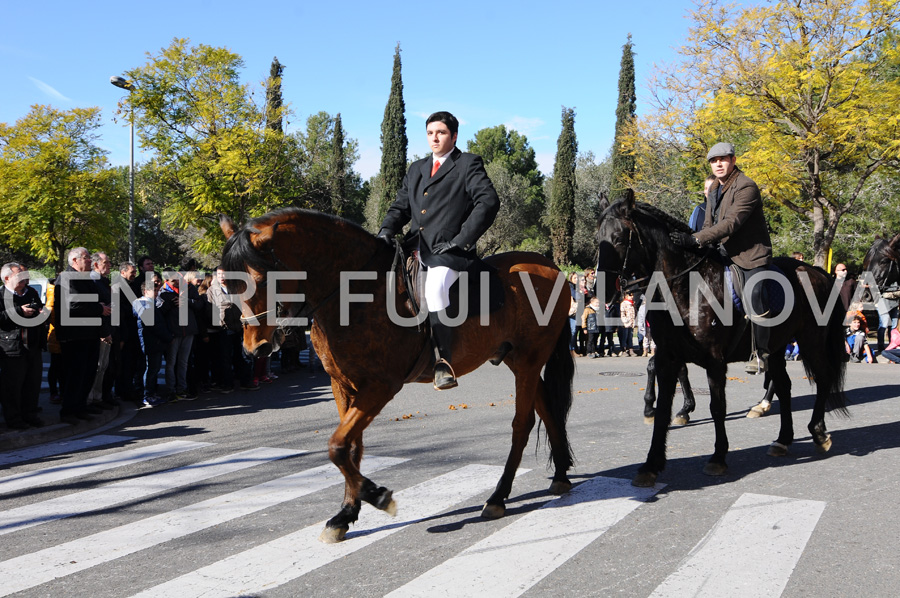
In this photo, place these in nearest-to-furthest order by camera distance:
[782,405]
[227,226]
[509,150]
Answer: [227,226]
[782,405]
[509,150]

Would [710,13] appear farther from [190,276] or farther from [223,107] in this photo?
[223,107]

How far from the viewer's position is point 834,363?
772 centimetres

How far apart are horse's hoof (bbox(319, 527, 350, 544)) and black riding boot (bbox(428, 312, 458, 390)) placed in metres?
1.12

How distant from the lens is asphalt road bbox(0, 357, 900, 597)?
12.7 ft

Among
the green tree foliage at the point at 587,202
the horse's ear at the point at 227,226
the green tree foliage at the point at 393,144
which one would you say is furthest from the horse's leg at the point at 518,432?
the green tree foliage at the point at 587,202

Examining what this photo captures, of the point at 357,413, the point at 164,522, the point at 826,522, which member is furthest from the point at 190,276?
the point at 826,522

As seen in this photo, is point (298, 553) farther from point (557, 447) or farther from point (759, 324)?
point (759, 324)

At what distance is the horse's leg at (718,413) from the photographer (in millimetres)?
6086

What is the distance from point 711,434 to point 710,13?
60.4ft

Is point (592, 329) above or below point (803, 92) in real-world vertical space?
below

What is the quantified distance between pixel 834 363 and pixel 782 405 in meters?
1.21

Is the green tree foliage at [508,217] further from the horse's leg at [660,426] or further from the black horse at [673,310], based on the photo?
the horse's leg at [660,426]

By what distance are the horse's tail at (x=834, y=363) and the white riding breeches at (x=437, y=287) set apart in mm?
4857

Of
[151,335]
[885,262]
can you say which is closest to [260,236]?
[151,335]
